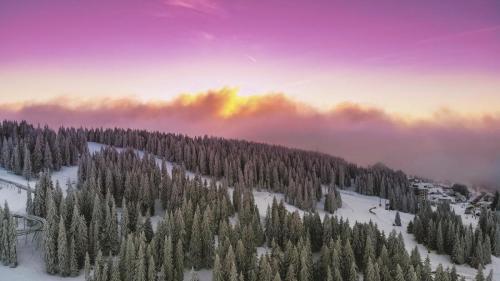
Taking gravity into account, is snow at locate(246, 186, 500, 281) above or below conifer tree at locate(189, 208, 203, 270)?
below

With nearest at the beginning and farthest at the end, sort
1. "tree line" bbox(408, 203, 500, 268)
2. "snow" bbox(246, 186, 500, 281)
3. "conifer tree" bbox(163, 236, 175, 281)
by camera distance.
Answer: "conifer tree" bbox(163, 236, 175, 281) → "tree line" bbox(408, 203, 500, 268) → "snow" bbox(246, 186, 500, 281)

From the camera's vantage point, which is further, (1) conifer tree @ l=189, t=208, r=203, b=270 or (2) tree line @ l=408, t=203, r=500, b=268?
(2) tree line @ l=408, t=203, r=500, b=268

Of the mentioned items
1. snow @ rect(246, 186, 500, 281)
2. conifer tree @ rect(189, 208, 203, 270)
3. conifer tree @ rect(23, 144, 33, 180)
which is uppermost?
conifer tree @ rect(23, 144, 33, 180)

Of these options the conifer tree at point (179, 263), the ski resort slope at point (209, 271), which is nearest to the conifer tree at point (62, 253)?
the ski resort slope at point (209, 271)

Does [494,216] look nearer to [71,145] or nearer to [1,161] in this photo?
[71,145]

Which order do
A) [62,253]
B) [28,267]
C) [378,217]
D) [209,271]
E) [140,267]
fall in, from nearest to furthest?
[140,267]
[62,253]
[28,267]
[209,271]
[378,217]

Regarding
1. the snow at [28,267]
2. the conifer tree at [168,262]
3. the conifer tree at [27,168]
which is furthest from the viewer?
the conifer tree at [27,168]

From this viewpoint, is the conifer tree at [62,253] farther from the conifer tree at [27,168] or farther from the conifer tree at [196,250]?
the conifer tree at [27,168]

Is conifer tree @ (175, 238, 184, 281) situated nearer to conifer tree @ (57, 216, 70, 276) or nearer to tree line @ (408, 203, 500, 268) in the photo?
conifer tree @ (57, 216, 70, 276)

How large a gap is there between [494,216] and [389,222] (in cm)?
3561

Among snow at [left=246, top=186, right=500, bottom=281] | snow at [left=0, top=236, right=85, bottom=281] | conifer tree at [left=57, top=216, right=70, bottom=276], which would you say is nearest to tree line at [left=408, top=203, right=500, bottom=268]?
snow at [left=246, top=186, right=500, bottom=281]

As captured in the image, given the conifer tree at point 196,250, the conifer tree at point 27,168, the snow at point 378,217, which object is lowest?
the snow at point 378,217

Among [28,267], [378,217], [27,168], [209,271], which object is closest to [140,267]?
[209,271]

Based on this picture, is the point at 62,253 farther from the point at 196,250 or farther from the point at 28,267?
the point at 196,250
